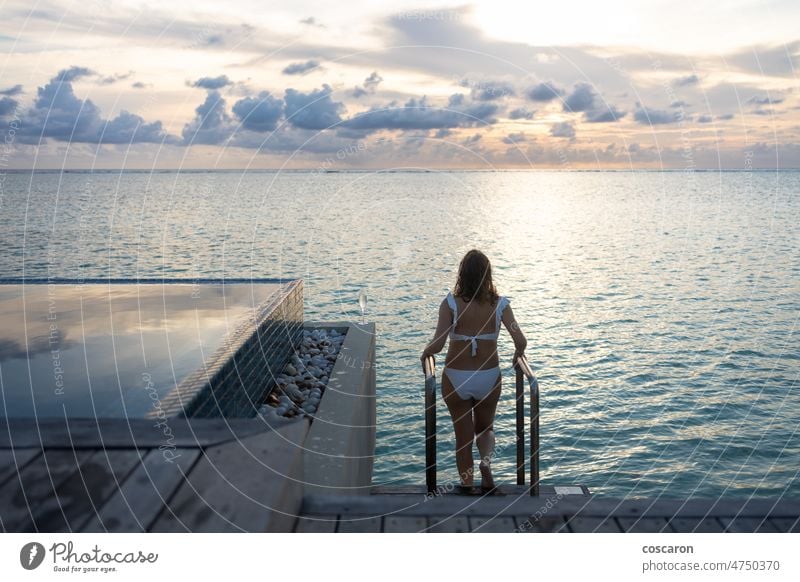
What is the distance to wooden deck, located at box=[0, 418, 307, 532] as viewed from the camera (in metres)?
3.15

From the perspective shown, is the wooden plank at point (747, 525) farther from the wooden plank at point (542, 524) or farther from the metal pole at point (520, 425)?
the metal pole at point (520, 425)

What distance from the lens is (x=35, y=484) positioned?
3.28m

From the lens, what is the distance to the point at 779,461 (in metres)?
9.20

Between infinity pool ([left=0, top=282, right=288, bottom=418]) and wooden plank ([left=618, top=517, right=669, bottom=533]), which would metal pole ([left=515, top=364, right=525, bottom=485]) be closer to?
wooden plank ([left=618, top=517, right=669, bottom=533])

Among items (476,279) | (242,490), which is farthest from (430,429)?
(242,490)

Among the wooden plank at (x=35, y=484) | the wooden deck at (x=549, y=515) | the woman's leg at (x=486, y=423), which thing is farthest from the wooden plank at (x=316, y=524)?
the woman's leg at (x=486, y=423)

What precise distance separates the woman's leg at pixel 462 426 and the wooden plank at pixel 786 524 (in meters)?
1.75

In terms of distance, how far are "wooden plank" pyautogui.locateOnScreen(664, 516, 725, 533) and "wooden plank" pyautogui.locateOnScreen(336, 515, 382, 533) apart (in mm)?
1391

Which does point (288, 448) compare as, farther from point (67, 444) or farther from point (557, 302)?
point (557, 302)

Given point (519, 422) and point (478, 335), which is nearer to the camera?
point (478, 335)

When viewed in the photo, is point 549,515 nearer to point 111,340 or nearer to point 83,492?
point 83,492

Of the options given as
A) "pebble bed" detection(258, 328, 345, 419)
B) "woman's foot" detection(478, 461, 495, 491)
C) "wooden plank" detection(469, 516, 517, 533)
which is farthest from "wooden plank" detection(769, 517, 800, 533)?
"pebble bed" detection(258, 328, 345, 419)

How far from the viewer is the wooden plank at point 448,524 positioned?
347 cm

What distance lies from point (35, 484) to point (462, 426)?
8.33 ft
